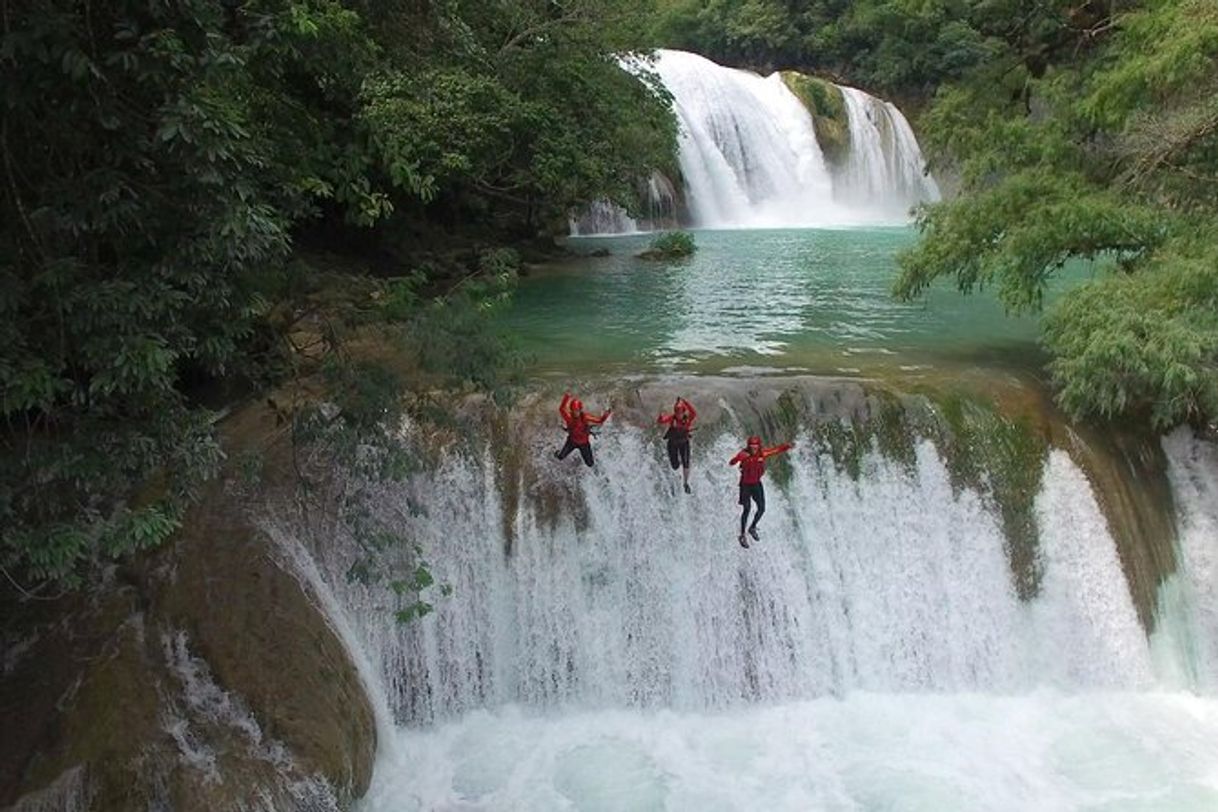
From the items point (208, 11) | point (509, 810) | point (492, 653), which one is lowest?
point (509, 810)

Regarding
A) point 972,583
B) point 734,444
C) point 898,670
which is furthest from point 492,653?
point 972,583

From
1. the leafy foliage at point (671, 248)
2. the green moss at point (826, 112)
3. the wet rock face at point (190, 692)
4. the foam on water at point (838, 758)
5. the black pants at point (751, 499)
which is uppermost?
the green moss at point (826, 112)

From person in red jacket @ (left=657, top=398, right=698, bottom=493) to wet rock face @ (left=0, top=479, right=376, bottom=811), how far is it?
2.98 meters

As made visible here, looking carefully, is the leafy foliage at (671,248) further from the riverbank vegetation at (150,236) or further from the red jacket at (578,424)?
the riverbank vegetation at (150,236)

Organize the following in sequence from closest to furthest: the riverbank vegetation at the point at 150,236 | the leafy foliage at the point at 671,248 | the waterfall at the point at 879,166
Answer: the riverbank vegetation at the point at 150,236 → the leafy foliage at the point at 671,248 → the waterfall at the point at 879,166

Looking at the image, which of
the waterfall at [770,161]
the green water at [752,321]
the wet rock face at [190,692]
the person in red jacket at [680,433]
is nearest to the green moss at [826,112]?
the waterfall at [770,161]

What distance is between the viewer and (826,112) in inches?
1166

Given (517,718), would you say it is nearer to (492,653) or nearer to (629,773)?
(492,653)

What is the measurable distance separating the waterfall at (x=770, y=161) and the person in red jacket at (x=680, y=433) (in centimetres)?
1609

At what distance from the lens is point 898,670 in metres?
8.63

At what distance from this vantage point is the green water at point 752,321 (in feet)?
35.3

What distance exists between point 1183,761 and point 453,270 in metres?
11.9

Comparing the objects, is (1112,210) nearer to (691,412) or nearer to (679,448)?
(691,412)

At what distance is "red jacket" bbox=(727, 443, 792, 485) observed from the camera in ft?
26.5
